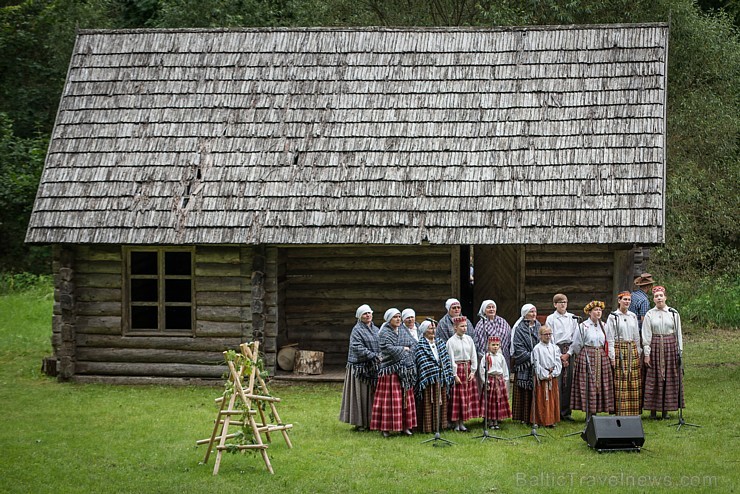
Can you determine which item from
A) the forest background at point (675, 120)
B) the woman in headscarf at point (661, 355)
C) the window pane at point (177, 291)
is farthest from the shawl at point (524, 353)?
the forest background at point (675, 120)

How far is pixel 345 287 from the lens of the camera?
16641 mm

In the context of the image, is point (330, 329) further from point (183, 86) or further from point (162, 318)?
point (183, 86)

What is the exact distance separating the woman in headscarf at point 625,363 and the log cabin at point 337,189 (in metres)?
2.53

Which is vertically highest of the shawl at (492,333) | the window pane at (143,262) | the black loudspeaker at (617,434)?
the window pane at (143,262)

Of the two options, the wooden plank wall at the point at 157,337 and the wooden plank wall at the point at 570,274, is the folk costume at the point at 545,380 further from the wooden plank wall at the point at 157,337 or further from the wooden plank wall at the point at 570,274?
the wooden plank wall at the point at 157,337

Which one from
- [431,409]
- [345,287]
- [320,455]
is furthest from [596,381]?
[345,287]

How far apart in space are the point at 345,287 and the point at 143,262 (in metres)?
3.14

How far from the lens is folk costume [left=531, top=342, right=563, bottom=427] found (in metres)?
12.2

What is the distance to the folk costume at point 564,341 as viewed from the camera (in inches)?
505

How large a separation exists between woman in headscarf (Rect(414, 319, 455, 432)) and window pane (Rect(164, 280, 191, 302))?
525 centimetres

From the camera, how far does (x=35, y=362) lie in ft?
60.5

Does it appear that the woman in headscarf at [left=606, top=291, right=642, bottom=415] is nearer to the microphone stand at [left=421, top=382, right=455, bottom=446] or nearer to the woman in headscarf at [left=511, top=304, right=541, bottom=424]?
the woman in headscarf at [left=511, top=304, right=541, bottom=424]

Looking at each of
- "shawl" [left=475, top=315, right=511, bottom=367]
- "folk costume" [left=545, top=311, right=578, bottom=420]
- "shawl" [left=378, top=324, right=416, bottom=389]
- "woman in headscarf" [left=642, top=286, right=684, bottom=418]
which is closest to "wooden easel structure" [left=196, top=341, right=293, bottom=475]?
"shawl" [left=378, top=324, right=416, bottom=389]

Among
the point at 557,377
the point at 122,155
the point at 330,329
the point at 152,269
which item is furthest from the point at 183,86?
the point at 557,377
